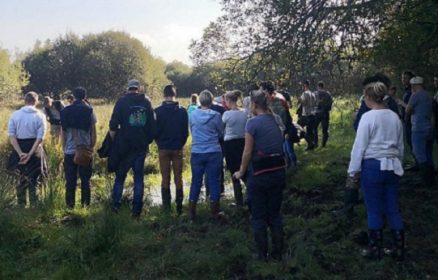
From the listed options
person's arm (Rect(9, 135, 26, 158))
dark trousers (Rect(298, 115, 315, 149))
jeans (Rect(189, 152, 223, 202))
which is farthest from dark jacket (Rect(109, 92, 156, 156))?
dark trousers (Rect(298, 115, 315, 149))

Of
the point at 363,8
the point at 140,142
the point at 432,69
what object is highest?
the point at 363,8

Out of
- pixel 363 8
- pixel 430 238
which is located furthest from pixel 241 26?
pixel 430 238

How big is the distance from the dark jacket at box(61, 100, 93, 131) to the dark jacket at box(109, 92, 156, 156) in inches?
26.3

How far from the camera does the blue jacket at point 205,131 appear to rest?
23.9 ft

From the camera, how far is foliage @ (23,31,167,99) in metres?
54.4

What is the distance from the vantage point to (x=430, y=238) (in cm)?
612

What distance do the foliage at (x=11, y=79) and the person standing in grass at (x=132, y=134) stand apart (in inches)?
1730

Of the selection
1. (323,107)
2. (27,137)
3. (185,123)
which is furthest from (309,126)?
(27,137)

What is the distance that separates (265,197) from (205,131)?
2.12 metres

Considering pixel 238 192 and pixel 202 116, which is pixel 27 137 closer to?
pixel 202 116

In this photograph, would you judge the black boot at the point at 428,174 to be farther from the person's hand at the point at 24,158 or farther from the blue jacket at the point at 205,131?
the person's hand at the point at 24,158

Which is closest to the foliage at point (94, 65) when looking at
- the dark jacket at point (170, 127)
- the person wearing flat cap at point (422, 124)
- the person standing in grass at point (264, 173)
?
the dark jacket at point (170, 127)

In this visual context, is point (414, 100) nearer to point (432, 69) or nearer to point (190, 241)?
point (432, 69)

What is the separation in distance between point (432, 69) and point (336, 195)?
Answer: 4147mm
